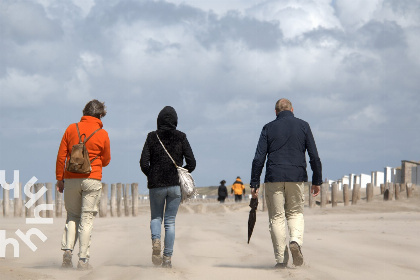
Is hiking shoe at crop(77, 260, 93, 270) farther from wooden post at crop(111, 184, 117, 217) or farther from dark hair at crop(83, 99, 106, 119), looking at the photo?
wooden post at crop(111, 184, 117, 217)

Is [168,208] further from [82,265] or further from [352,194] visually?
[352,194]

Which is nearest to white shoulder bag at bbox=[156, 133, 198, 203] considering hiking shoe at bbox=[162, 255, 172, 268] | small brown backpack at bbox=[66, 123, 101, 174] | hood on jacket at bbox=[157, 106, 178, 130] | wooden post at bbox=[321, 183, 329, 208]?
hood on jacket at bbox=[157, 106, 178, 130]

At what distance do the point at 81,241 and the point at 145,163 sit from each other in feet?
3.72

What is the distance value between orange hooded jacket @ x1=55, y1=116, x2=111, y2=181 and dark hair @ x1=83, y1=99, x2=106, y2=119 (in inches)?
2.2

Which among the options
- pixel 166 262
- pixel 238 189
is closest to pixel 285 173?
pixel 166 262

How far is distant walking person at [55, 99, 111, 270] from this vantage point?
317 inches

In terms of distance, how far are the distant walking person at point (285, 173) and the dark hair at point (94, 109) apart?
1.87 metres

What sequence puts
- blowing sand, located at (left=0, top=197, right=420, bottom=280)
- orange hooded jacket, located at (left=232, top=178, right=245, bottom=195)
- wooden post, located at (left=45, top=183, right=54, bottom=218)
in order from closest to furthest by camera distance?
blowing sand, located at (left=0, top=197, right=420, bottom=280) < wooden post, located at (left=45, top=183, right=54, bottom=218) < orange hooded jacket, located at (left=232, top=178, right=245, bottom=195)

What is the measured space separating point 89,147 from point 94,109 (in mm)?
476

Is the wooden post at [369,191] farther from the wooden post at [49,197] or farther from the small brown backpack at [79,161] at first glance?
the small brown backpack at [79,161]

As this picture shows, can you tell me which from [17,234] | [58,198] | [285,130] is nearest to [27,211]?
[58,198]

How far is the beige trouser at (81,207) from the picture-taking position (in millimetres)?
8062

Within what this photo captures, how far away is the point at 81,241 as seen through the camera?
26.6 ft

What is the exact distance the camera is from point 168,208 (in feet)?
26.9
